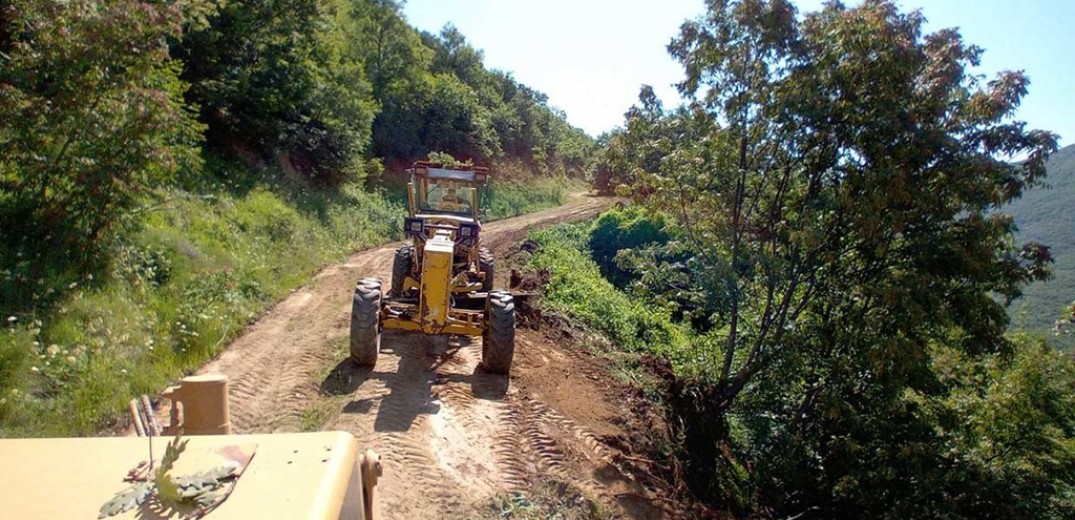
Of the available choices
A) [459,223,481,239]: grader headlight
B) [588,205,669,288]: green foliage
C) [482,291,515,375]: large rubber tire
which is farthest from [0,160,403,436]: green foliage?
[588,205,669,288]: green foliage

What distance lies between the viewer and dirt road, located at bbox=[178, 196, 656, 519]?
6.45 m

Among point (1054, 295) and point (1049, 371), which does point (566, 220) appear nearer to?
point (1054, 295)

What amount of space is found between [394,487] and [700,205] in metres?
5.57

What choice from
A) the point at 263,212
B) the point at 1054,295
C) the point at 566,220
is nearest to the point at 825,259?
the point at 1054,295

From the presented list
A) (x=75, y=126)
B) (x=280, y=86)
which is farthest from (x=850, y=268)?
(x=280, y=86)

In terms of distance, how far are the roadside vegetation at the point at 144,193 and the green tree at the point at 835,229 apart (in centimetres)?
648

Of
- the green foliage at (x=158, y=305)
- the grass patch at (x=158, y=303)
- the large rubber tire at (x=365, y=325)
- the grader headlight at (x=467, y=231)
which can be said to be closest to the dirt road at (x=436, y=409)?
the large rubber tire at (x=365, y=325)

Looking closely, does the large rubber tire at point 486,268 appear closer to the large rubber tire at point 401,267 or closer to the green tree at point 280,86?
the large rubber tire at point 401,267

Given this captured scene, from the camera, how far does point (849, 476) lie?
27.2 ft

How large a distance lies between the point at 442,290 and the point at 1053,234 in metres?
17.5

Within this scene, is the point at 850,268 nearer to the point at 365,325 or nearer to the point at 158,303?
the point at 365,325

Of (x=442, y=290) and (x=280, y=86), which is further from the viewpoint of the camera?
(x=280, y=86)

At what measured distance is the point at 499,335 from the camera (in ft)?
27.8

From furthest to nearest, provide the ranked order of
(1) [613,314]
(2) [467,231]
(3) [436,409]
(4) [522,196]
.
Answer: (4) [522,196], (1) [613,314], (2) [467,231], (3) [436,409]
